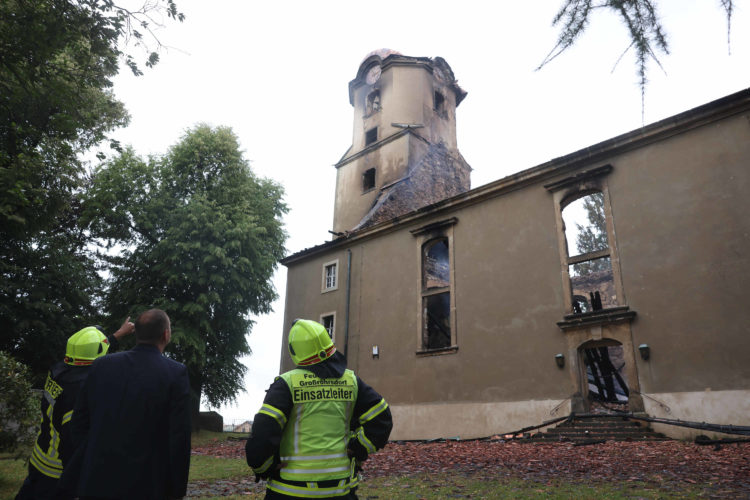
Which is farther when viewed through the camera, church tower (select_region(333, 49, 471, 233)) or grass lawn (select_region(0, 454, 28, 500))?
church tower (select_region(333, 49, 471, 233))

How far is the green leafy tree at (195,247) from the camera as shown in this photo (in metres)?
21.9

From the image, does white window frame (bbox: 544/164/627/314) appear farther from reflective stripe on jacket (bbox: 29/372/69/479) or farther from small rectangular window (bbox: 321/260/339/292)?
reflective stripe on jacket (bbox: 29/372/69/479)

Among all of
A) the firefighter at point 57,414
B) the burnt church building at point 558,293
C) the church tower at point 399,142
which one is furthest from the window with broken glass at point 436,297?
the firefighter at point 57,414

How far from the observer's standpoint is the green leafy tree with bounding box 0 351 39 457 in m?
7.07

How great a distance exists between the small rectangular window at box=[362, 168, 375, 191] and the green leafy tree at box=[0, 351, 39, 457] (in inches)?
842

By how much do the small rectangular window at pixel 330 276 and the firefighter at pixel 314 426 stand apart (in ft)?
59.6

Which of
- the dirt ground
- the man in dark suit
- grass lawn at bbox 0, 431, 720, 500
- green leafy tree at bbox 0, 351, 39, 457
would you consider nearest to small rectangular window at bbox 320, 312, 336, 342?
the dirt ground

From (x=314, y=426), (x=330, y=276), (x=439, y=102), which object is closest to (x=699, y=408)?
(x=314, y=426)

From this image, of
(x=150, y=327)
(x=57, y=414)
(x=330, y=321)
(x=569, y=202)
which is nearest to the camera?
(x=150, y=327)

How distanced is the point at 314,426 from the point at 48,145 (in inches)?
535

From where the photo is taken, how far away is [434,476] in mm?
8414

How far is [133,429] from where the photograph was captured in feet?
10.2

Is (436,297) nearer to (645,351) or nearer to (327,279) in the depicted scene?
(327,279)

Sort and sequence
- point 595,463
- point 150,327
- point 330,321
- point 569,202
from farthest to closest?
point 330,321
point 569,202
point 595,463
point 150,327
